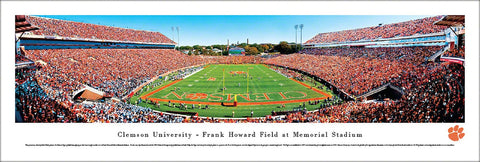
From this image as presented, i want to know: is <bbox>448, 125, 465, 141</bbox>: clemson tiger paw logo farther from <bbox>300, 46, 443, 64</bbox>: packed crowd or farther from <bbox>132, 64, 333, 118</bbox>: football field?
<bbox>300, 46, 443, 64</bbox>: packed crowd

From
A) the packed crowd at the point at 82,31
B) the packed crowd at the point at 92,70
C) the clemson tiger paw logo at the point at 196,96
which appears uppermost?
the packed crowd at the point at 82,31

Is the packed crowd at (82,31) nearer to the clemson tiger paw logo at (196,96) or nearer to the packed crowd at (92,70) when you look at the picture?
the packed crowd at (92,70)

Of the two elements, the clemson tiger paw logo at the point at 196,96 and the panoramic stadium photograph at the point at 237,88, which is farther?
the clemson tiger paw logo at the point at 196,96

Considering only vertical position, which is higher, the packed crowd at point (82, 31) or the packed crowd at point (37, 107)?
the packed crowd at point (82, 31)

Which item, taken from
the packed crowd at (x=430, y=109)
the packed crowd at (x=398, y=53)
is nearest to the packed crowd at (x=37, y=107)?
the packed crowd at (x=430, y=109)

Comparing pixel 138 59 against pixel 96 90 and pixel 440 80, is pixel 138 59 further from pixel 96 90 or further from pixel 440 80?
pixel 440 80

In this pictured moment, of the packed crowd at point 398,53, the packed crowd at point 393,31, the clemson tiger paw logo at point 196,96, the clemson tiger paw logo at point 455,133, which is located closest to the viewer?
the clemson tiger paw logo at point 455,133

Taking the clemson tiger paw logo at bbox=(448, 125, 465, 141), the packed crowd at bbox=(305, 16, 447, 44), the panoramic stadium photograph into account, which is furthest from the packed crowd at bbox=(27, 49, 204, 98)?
the packed crowd at bbox=(305, 16, 447, 44)
